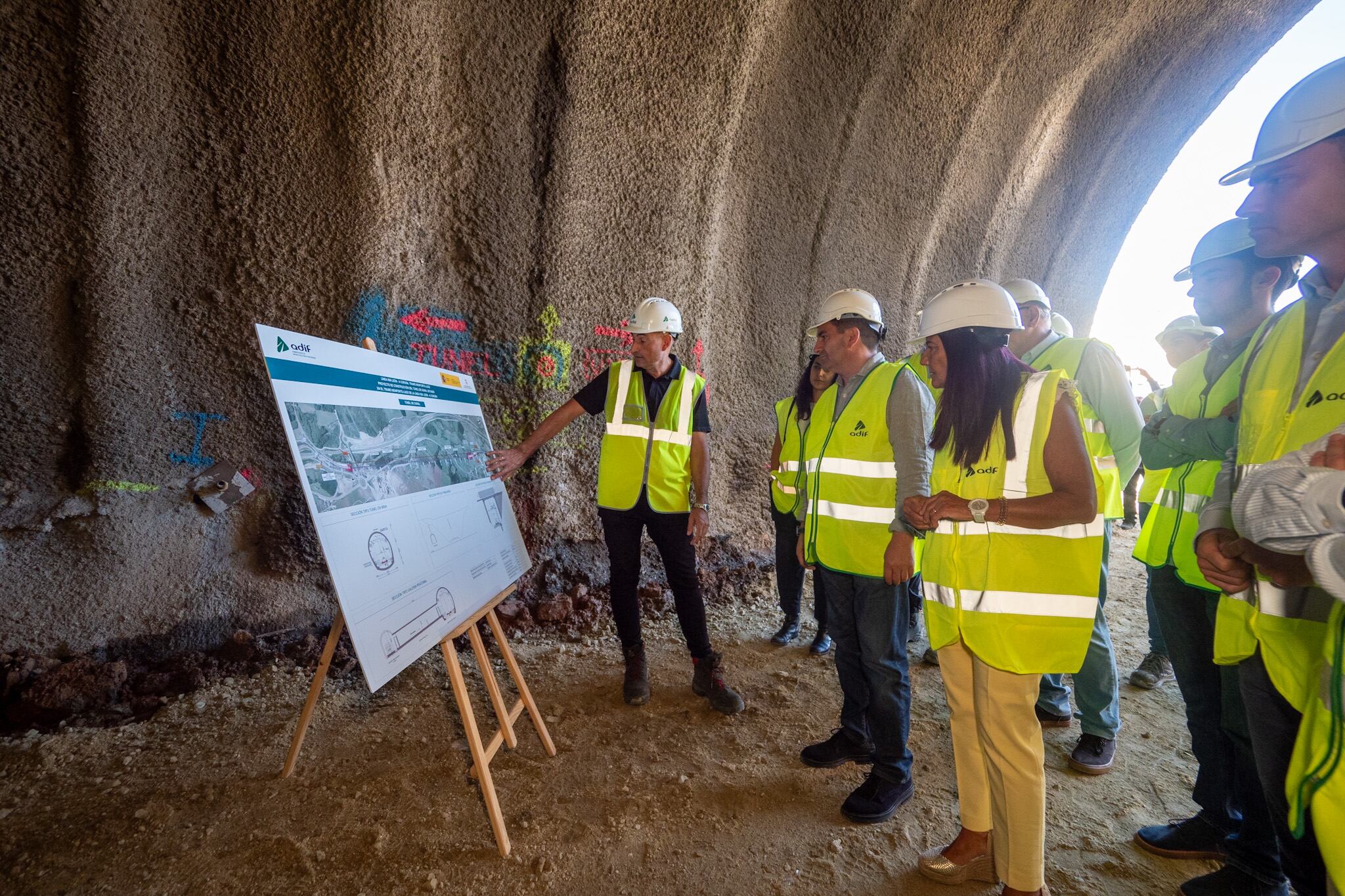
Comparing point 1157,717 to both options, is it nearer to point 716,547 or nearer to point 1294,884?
point 1294,884

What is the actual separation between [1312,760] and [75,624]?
4632mm

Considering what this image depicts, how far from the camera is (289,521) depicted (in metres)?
3.60

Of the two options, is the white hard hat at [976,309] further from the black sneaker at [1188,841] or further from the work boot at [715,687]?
the work boot at [715,687]

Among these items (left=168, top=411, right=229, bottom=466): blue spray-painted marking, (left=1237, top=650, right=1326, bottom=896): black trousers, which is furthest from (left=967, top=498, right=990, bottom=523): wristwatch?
(left=168, top=411, right=229, bottom=466): blue spray-painted marking

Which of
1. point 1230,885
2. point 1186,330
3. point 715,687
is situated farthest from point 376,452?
point 1186,330

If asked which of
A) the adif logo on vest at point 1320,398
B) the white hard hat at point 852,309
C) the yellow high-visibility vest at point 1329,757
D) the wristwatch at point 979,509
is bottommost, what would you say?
the yellow high-visibility vest at point 1329,757

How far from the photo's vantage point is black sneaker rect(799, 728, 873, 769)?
2609mm

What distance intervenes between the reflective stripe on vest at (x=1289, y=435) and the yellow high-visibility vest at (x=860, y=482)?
0.99m

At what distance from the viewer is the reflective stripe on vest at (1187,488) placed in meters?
2.01

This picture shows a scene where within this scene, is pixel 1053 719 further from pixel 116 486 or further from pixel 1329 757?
pixel 116 486

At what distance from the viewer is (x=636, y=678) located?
3.19 m

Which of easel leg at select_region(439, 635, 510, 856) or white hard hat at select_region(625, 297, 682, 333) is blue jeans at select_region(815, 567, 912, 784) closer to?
easel leg at select_region(439, 635, 510, 856)

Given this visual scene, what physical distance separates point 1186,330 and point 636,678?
13.0 feet

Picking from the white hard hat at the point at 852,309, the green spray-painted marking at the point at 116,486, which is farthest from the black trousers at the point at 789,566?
the green spray-painted marking at the point at 116,486
